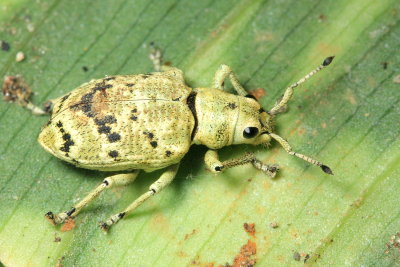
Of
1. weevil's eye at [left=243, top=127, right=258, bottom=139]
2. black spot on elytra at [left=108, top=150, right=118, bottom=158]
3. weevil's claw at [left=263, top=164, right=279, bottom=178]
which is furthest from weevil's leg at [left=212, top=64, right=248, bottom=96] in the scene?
black spot on elytra at [left=108, top=150, right=118, bottom=158]

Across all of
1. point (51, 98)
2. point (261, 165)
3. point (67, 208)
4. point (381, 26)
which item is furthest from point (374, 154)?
point (51, 98)

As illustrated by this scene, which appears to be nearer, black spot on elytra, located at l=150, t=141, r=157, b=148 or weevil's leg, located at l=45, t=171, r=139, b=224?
black spot on elytra, located at l=150, t=141, r=157, b=148

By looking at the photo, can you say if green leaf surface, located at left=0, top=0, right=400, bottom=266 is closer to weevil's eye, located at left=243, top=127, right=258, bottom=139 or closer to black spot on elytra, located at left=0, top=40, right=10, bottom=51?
black spot on elytra, located at left=0, top=40, right=10, bottom=51

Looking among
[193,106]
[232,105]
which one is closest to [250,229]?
[232,105]

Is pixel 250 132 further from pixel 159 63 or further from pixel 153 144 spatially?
pixel 159 63

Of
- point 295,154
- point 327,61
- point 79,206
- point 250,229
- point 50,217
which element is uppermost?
point 327,61

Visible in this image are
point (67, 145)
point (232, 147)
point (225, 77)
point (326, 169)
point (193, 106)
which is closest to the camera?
point (326, 169)
